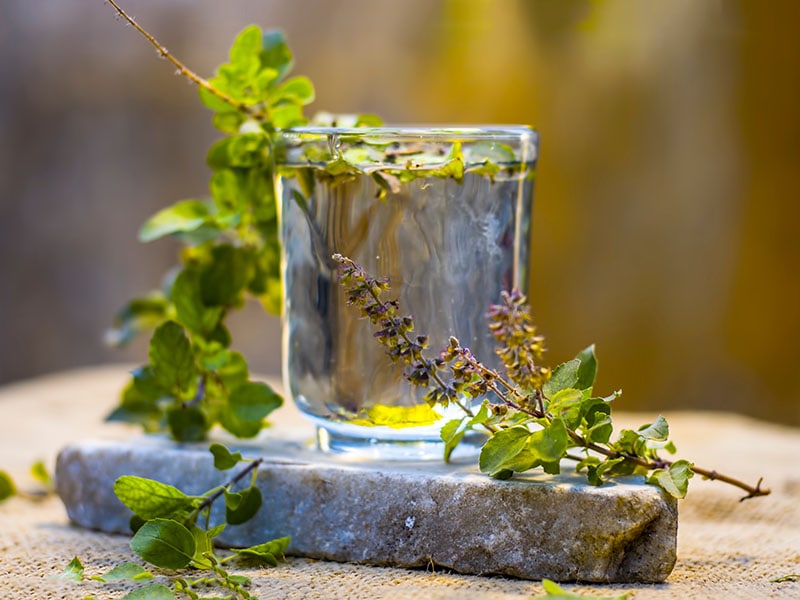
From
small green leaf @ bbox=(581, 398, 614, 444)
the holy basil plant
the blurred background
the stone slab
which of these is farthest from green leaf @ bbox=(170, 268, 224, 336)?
the blurred background

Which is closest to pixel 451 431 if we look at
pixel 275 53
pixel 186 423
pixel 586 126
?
pixel 186 423

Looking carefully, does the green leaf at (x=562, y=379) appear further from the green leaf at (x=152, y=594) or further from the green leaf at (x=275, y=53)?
the green leaf at (x=275, y=53)

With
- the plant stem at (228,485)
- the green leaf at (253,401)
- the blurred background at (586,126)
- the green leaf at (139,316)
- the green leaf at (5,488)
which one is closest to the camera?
the plant stem at (228,485)

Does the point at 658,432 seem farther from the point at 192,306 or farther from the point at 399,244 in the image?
the point at 192,306

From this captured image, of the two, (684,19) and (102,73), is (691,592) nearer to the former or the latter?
(684,19)

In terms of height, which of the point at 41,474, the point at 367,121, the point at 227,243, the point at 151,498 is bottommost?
the point at 41,474

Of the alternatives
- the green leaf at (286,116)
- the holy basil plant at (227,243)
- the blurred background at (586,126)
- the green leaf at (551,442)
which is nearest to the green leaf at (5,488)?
the holy basil plant at (227,243)

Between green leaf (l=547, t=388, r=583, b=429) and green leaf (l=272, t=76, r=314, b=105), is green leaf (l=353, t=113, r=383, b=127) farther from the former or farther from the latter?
green leaf (l=547, t=388, r=583, b=429)

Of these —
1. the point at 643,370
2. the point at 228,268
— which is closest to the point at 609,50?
the point at 643,370
